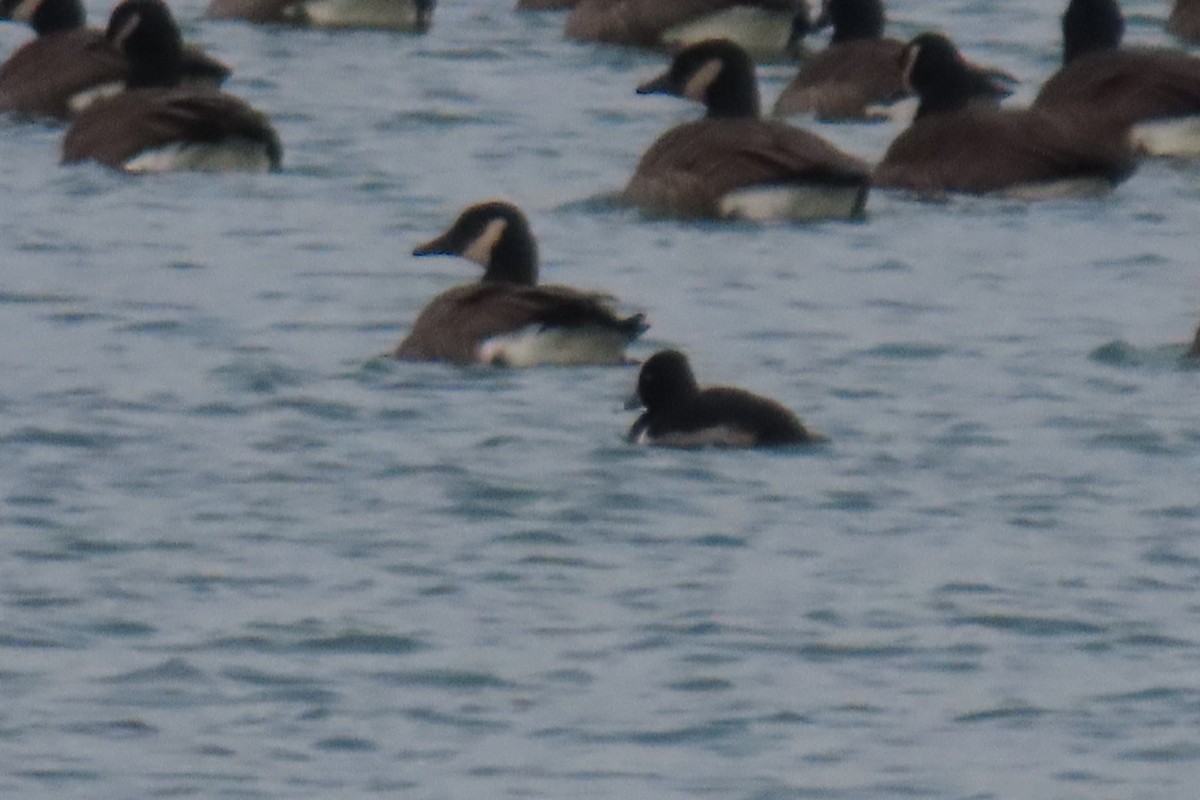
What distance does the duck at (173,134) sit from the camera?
22.0 m

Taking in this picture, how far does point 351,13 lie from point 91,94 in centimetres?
524

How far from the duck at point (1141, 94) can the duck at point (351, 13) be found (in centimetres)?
751

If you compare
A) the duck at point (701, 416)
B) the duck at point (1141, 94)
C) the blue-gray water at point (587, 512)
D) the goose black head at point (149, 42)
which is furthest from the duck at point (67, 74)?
the duck at point (701, 416)

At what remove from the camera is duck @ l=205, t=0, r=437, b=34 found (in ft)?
97.9

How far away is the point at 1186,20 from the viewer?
28.8 meters

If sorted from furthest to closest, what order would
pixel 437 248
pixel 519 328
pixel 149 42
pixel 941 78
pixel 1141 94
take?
pixel 149 42, pixel 1141 94, pixel 941 78, pixel 437 248, pixel 519 328

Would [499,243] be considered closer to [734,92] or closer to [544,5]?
[734,92]

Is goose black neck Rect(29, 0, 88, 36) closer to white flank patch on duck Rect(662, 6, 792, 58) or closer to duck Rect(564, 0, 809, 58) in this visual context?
duck Rect(564, 0, 809, 58)

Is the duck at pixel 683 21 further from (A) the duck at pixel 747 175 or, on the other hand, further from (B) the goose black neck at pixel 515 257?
(B) the goose black neck at pixel 515 257

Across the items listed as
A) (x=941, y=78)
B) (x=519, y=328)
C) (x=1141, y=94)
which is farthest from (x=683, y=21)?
(x=519, y=328)

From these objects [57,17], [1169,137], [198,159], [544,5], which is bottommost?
[544,5]

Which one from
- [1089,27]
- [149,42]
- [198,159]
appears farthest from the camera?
[1089,27]

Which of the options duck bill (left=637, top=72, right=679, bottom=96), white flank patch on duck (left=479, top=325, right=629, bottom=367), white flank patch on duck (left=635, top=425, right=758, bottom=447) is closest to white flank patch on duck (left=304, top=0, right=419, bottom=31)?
duck bill (left=637, top=72, right=679, bottom=96)

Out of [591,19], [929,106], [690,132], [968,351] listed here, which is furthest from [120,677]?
[591,19]
